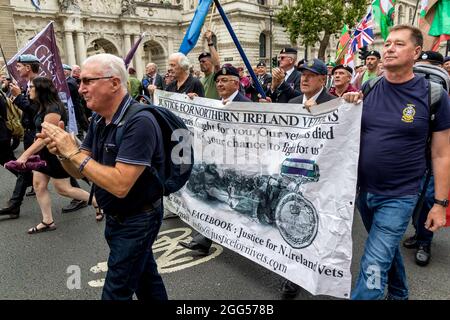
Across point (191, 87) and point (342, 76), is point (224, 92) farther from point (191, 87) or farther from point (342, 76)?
point (342, 76)

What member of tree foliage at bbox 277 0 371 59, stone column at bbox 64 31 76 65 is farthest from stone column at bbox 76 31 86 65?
tree foliage at bbox 277 0 371 59

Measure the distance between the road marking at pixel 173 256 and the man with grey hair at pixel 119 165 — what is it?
4.72ft

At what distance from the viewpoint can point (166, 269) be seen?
3900 mm

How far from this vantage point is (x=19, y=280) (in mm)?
3764

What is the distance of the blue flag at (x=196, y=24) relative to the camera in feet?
15.1

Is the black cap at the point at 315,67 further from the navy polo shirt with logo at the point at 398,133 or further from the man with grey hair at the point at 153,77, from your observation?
the man with grey hair at the point at 153,77

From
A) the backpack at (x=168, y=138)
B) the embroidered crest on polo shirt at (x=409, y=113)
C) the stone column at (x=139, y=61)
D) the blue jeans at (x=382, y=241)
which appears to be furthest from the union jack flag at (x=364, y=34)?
the stone column at (x=139, y=61)

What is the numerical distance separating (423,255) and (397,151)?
1.94 m

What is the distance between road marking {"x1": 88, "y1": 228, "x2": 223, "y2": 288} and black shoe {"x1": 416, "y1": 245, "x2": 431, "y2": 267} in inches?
82.0

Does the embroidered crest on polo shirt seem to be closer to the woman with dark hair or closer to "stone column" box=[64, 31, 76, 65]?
the woman with dark hair

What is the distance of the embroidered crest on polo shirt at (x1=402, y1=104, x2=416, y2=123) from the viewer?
8.41 feet

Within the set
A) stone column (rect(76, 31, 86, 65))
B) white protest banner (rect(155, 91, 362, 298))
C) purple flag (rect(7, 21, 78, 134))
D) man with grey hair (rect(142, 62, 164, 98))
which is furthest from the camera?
stone column (rect(76, 31, 86, 65))

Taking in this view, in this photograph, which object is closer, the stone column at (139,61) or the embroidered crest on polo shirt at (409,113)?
the embroidered crest on polo shirt at (409,113)

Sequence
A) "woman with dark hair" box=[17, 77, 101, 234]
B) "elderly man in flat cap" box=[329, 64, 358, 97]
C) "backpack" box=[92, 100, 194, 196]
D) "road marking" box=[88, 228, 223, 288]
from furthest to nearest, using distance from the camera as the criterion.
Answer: "elderly man in flat cap" box=[329, 64, 358, 97]
"woman with dark hair" box=[17, 77, 101, 234]
"road marking" box=[88, 228, 223, 288]
"backpack" box=[92, 100, 194, 196]
